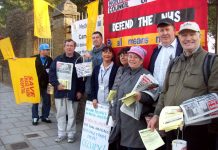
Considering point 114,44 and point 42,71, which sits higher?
point 114,44

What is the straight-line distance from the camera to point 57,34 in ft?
→ 30.3

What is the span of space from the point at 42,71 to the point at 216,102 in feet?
17.0

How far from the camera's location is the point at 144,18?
4656 mm

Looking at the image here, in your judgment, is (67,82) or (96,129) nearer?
(96,129)

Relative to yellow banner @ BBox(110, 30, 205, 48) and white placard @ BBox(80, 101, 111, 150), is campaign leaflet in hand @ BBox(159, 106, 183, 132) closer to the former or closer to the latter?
yellow banner @ BBox(110, 30, 205, 48)

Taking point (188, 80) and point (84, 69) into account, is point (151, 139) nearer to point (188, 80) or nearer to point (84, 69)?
point (188, 80)

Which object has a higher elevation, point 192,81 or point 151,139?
point 192,81

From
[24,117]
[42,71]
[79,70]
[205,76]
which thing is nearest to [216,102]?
[205,76]

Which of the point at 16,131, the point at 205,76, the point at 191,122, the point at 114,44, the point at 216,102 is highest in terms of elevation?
the point at 114,44

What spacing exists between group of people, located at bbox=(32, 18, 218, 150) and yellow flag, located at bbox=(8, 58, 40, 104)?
1.27 meters

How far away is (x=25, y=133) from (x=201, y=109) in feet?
16.3

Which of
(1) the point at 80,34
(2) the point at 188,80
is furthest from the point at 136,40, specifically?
(1) the point at 80,34

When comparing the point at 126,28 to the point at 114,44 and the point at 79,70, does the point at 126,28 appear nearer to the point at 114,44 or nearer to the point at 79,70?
the point at 114,44

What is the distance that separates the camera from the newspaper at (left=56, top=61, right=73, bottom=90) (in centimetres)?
595
